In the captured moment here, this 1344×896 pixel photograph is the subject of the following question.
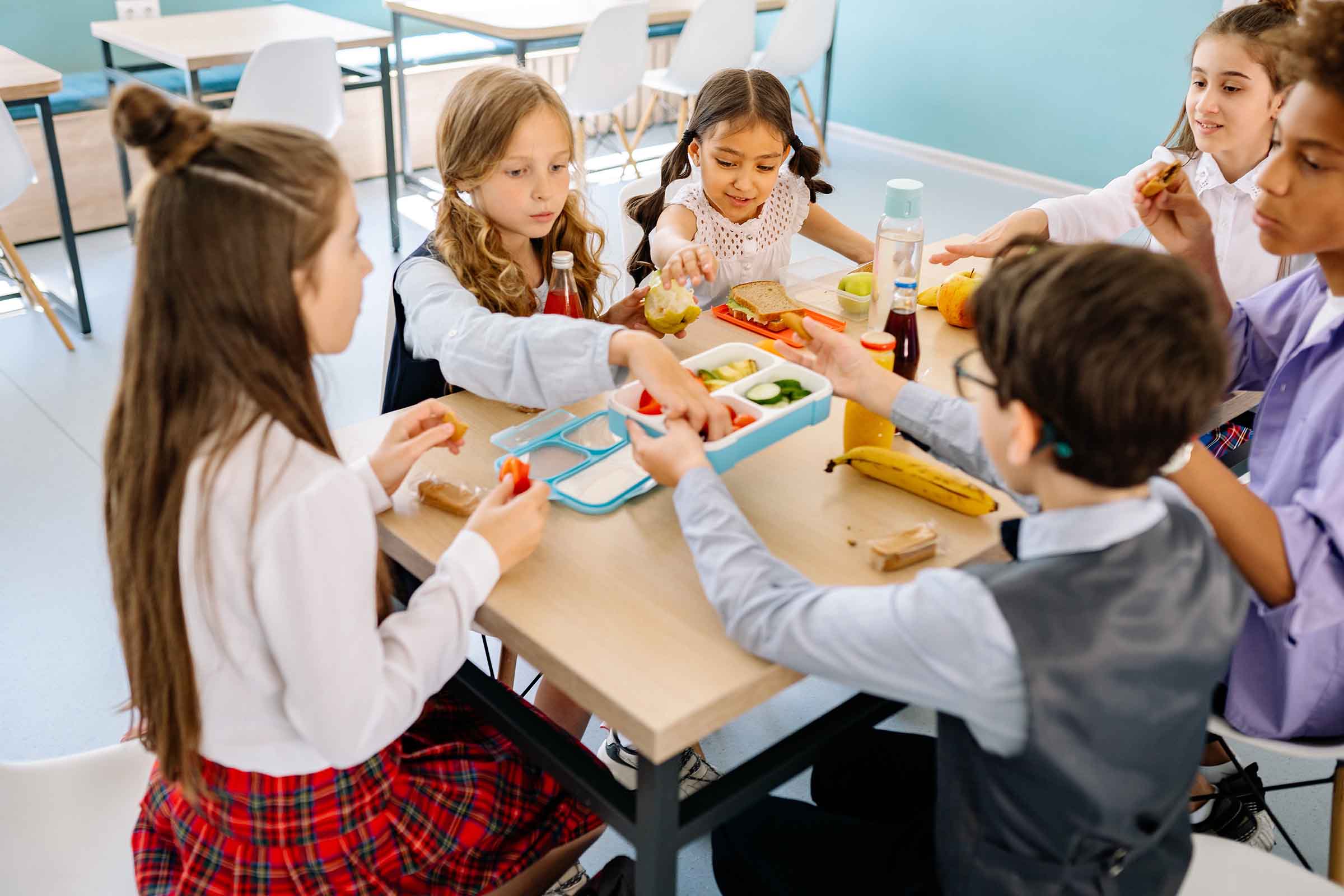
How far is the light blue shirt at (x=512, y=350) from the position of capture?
4.56 feet

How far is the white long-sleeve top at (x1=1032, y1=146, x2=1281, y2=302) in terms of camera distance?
6.76ft

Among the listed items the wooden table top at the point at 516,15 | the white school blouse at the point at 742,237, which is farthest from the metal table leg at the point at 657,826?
the wooden table top at the point at 516,15

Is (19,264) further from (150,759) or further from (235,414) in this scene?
(235,414)

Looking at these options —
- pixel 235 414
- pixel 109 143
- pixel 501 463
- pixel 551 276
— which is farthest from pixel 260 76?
pixel 235 414

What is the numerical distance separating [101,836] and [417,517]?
0.46m

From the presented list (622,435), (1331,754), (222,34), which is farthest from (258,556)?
(222,34)

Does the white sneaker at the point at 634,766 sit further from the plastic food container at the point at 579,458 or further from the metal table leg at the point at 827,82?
the metal table leg at the point at 827,82

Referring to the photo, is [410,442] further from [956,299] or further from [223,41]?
[223,41]

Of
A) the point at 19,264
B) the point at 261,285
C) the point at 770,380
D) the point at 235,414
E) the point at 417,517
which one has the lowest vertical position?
the point at 19,264

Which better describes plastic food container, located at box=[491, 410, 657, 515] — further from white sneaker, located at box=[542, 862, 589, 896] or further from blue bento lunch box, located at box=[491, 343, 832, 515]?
white sneaker, located at box=[542, 862, 589, 896]

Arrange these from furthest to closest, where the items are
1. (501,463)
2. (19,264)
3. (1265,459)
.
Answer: (19,264) → (1265,459) → (501,463)

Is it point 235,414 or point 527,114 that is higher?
point 527,114

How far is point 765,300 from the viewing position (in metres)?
1.84

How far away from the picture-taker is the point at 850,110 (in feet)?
18.7
